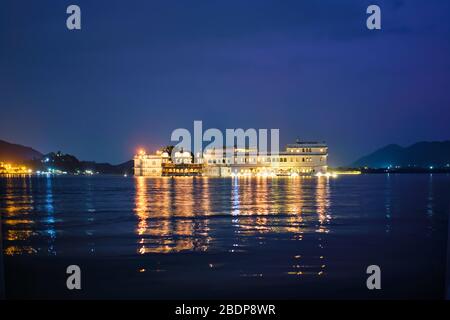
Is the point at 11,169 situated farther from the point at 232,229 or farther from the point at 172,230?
the point at 232,229

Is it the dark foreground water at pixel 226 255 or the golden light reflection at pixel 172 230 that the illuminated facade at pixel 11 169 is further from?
the dark foreground water at pixel 226 255

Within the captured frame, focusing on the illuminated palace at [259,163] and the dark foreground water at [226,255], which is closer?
the dark foreground water at [226,255]

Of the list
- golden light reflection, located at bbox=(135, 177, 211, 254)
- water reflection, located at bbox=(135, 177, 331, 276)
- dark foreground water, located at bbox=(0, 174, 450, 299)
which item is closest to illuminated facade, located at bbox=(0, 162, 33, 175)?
golden light reflection, located at bbox=(135, 177, 211, 254)

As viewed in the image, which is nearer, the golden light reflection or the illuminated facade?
the golden light reflection

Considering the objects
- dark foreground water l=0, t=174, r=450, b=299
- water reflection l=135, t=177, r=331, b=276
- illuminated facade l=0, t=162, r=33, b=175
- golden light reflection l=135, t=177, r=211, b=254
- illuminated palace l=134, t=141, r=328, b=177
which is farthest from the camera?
illuminated facade l=0, t=162, r=33, b=175

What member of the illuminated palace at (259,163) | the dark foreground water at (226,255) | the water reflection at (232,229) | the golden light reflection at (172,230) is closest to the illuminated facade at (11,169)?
the illuminated palace at (259,163)

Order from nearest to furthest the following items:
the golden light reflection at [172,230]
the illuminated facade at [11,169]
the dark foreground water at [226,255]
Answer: the dark foreground water at [226,255] < the golden light reflection at [172,230] < the illuminated facade at [11,169]

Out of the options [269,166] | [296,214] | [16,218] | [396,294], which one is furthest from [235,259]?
[269,166]

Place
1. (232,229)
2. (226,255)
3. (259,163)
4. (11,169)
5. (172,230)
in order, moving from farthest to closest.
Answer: (11,169) < (259,163) < (232,229) < (172,230) < (226,255)

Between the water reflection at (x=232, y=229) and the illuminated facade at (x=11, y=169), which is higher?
the water reflection at (x=232, y=229)

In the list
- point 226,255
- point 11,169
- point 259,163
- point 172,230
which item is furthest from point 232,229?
point 11,169

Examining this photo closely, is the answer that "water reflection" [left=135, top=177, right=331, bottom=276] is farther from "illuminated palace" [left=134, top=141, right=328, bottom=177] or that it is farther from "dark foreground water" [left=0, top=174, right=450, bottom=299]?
"illuminated palace" [left=134, top=141, right=328, bottom=177]

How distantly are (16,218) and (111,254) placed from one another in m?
8.99

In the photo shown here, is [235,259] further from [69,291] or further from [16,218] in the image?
[16,218]
